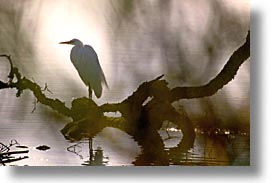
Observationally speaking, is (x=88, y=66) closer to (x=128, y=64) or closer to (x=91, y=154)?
(x=128, y=64)

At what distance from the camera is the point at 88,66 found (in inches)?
46.0

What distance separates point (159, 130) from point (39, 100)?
0.31m

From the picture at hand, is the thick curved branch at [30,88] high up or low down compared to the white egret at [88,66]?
down

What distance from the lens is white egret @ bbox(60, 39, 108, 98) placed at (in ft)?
3.81

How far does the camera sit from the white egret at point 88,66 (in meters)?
1.16

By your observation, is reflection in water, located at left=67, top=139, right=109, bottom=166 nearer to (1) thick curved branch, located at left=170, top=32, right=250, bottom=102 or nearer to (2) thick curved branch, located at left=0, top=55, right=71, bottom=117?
(2) thick curved branch, located at left=0, top=55, right=71, bottom=117

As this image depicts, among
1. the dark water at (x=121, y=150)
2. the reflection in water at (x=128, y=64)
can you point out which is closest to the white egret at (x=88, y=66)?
the reflection in water at (x=128, y=64)

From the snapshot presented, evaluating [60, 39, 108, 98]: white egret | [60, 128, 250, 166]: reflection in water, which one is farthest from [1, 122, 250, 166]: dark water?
[60, 39, 108, 98]: white egret

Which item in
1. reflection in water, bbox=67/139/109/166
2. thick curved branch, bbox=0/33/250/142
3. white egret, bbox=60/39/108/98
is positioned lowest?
reflection in water, bbox=67/139/109/166

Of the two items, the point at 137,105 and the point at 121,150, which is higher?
the point at 137,105

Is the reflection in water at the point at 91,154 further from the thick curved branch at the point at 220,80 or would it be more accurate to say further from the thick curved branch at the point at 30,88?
the thick curved branch at the point at 220,80

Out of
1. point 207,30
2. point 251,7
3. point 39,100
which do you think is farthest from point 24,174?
point 251,7

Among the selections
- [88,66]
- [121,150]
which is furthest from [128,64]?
[121,150]
